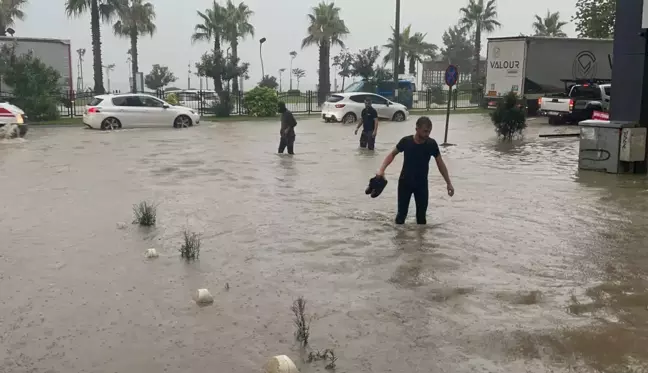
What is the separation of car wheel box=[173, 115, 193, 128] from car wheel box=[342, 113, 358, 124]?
20.3ft

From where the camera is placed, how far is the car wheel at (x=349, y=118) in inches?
1065

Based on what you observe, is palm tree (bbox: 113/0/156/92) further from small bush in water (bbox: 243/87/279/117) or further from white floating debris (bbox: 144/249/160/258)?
white floating debris (bbox: 144/249/160/258)

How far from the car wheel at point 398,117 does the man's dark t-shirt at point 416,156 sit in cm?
2057

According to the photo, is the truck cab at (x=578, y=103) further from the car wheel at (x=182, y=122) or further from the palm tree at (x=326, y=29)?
the palm tree at (x=326, y=29)

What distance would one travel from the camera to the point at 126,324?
4988 millimetres

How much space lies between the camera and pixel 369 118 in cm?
1684

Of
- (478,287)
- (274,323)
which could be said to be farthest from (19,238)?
(478,287)

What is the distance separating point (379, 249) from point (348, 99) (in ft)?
67.6

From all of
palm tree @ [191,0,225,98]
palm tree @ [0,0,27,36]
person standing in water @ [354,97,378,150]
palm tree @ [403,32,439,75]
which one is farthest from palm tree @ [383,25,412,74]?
person standing in water @ [354,97,378,150]

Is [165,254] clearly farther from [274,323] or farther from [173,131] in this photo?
[173,131]

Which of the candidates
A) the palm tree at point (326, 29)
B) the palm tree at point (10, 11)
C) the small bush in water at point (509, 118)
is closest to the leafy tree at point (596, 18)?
the small bush in water at point (509, 118)

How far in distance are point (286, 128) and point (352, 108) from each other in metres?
11.6

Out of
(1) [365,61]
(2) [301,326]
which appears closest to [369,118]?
(2) [301,326]

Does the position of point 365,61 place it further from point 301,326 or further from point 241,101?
point 301,326
